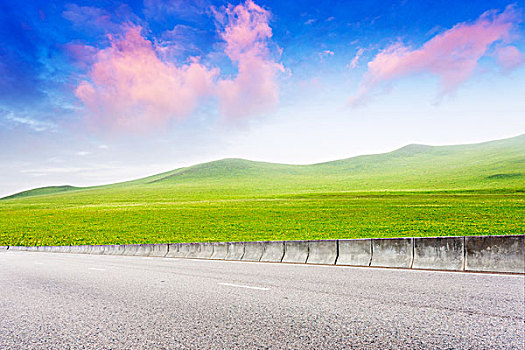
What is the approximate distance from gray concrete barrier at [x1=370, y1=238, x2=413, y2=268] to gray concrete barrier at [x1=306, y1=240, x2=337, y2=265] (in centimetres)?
144

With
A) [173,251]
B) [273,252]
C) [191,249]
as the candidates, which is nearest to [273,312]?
[273,252]

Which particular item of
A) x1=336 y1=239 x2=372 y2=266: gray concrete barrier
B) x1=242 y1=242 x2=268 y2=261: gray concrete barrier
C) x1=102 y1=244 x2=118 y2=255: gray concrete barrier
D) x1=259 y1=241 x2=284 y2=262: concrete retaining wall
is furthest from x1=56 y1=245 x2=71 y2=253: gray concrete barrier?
x1=336 y1=239 x2=372 y2=266: gray concrete barrier

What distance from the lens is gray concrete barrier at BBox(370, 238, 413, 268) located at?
12.0m

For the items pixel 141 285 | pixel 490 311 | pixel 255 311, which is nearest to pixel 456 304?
pixel 490 311

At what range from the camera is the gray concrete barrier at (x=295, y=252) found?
1459 centimetres

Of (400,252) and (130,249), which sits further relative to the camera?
(130,249)

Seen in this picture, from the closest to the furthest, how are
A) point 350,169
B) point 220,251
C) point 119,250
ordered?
point 220,251
point 119,250
point 350,169

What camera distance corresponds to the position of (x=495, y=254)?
34.2 ft

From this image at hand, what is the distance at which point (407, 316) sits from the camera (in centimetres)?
626

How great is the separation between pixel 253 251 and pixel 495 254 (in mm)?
8690

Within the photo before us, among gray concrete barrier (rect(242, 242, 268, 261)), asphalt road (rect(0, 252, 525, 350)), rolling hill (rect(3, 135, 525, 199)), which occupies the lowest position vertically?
gray concrete barrier (rect(242, 242, 268, 261))

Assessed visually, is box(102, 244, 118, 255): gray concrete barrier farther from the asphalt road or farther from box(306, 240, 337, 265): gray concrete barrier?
box(306, 240, 337, 265): gray concrete barrier

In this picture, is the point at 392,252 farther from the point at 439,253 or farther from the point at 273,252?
the point at 273,252

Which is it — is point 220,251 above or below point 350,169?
below
